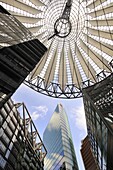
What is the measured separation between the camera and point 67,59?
33.6 meters

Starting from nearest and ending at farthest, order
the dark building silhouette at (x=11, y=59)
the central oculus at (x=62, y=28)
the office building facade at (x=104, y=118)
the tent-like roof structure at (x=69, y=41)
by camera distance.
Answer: the dark building silhouette at (x=11, y=59) < the office building facade at (x=104, y=118) < the tent-like roof structure at (x=69, y=41) < the central oculus at (x=62, y=28)

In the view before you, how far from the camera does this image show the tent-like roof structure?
29031 mm

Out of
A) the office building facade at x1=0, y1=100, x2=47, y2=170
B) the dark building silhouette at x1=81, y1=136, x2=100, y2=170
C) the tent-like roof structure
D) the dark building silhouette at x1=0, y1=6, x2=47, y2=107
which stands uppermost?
the tent-like roof structure

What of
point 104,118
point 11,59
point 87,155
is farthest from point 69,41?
point 87,155

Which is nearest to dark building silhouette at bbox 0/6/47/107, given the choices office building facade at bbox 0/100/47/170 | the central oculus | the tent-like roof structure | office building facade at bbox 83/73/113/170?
office building facade at bbox 0/100/47/170

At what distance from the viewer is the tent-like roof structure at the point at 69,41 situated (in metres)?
29.0

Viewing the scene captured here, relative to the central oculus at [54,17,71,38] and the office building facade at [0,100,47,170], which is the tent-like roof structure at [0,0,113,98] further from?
the office building facade at [0,100,47,170]

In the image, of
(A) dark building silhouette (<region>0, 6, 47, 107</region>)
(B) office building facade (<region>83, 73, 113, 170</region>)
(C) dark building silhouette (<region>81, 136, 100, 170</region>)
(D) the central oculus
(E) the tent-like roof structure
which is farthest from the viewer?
(C) dark building silhouette (<region>81, 136, 100, 170</region>)

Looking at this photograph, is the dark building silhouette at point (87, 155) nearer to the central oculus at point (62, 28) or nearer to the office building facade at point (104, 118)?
the central oculus at point (62, 28)

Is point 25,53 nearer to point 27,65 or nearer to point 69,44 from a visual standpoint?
point 27,65

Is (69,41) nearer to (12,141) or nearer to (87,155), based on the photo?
(12,141)

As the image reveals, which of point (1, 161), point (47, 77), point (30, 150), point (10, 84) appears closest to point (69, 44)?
point (47, 77)

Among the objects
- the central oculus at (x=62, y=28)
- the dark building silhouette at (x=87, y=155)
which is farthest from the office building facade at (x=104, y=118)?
the dark building silhouette at (x=87, y=155)

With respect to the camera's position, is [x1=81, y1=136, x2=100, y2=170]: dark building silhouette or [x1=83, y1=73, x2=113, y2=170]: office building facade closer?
[x1=83, y1=73, x2=113, y2=170]: office building facade
